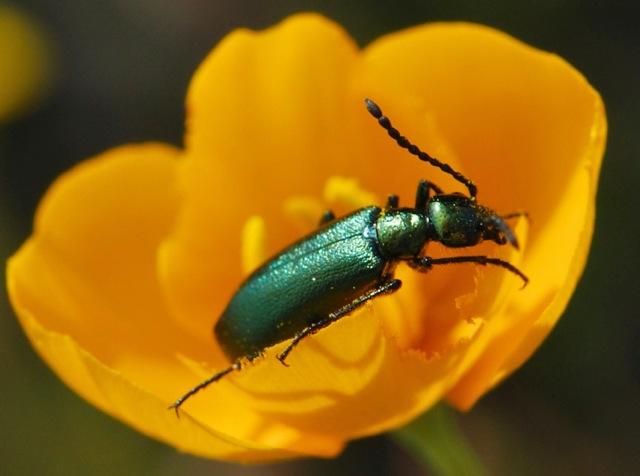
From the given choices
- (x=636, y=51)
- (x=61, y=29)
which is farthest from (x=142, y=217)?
(x=61, y=29)

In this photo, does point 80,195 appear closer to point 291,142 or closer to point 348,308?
point 291,142

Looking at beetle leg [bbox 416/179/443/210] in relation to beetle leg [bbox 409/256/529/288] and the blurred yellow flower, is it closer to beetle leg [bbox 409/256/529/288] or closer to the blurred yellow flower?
beetle leg [bbox 409/256/529/288]

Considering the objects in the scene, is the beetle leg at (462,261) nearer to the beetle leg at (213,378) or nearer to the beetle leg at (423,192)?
the beetle leg at (423,192)

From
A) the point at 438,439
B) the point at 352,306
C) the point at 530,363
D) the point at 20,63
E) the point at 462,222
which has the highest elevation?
the point at 462,222

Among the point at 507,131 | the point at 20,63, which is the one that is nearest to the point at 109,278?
the point at 507,131

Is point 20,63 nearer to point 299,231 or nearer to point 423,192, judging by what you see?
point 299,231

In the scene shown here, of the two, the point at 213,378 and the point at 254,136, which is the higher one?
the point at 254,136

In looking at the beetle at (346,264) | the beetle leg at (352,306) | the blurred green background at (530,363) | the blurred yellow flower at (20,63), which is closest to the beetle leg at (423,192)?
the beetle at (346,264)
